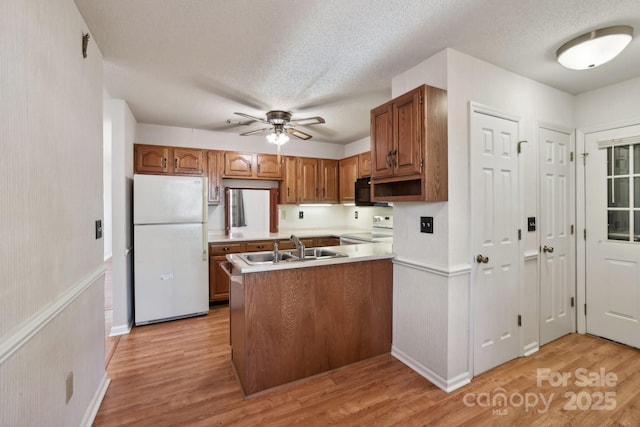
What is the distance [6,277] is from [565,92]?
423 cm

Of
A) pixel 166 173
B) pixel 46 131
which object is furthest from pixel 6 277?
pixel 166 173

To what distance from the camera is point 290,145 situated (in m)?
4.77

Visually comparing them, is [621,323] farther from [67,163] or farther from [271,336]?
[67,163]

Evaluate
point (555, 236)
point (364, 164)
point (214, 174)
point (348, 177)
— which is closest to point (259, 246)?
point (214, 174)

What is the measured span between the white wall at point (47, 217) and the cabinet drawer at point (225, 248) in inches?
72.1

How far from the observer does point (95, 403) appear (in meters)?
1.89

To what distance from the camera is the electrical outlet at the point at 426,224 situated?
2244 millimetres

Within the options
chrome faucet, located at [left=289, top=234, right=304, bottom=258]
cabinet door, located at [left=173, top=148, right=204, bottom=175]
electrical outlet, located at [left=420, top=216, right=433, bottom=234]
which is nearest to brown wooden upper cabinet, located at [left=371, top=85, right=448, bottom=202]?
electrical outlet, located at [left=420, top=216, right=433, bottom=234]

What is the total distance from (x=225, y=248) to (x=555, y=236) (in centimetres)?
369

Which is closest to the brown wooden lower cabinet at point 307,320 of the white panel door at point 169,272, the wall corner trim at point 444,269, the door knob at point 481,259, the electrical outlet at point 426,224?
the wall corner trim at point 444,269

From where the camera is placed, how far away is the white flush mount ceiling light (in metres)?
1.83

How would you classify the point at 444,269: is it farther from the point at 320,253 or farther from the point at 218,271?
the point at 218,271

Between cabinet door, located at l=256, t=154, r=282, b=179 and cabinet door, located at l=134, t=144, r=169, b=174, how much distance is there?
125 centimetres

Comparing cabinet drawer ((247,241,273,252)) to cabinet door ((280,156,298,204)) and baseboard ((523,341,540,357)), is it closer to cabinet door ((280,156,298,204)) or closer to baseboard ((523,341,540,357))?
cabinet door ((280,156,298,204))
